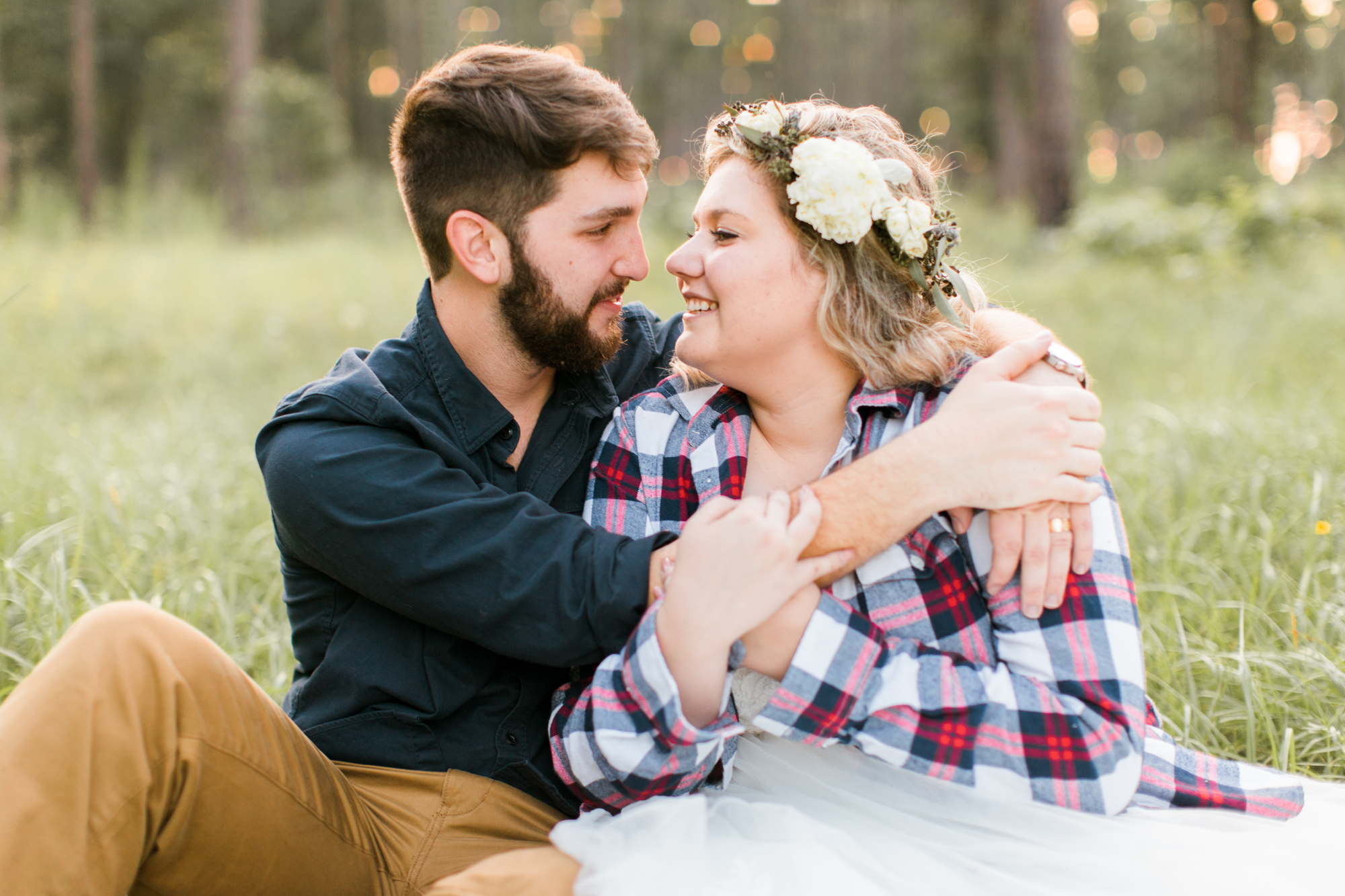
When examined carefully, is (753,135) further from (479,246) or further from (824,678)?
(824,678)

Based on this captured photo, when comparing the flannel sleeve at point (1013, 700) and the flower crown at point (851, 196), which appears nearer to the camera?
the flannel sleeve at point (1013, 700)

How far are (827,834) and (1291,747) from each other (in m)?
1.54

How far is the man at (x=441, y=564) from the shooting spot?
1.52 meters

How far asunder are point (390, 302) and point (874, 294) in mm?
6482

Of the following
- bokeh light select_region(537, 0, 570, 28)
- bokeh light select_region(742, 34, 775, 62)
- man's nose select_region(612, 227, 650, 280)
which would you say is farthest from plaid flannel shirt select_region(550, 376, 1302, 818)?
bokeh light select_region(742, 34, 775, 62)

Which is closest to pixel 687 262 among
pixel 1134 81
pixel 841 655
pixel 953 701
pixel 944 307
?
pixel 944 307

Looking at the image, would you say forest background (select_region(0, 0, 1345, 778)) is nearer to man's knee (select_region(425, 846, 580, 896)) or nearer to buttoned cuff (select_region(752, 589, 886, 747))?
buttoned cuff (select_region(752, 589, 886, 747))

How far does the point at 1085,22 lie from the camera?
1072 inches

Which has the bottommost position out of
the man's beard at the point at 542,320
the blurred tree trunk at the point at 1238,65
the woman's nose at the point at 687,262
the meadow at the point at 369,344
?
the meadow at the point at 369,344

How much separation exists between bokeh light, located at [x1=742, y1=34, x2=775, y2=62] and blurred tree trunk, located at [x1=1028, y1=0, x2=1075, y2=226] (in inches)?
1139

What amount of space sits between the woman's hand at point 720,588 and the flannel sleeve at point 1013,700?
4.0 inches

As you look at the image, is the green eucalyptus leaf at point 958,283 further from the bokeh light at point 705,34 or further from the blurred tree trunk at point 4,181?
the bokeh light at point 705,34

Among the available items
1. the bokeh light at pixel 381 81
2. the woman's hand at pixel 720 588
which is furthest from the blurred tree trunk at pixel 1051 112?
the bokeh light at pixel 381 81

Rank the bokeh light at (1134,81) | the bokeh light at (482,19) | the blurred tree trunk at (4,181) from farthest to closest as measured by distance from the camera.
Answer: the bokeh light at (1134,81), the bokeh light at (482,19), the blurred tree trunk at (4,181)
